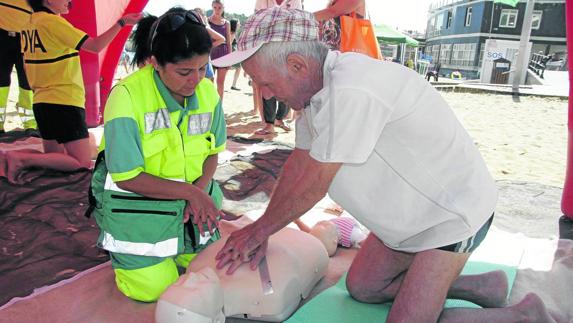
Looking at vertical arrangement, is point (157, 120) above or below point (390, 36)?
below

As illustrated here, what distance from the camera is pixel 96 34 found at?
13.9ft

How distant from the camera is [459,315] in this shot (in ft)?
4.35

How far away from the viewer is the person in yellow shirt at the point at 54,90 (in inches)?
109

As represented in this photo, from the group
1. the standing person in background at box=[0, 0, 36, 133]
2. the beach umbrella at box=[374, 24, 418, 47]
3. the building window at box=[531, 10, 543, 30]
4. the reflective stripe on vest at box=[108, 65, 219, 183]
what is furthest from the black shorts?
the building window at box=[531, 10, 543, 30]

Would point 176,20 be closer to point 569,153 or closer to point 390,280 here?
point 390,280

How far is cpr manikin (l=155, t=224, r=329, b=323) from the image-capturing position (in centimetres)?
130

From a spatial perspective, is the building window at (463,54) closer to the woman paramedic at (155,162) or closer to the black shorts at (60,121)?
the black shorts at (60,121)

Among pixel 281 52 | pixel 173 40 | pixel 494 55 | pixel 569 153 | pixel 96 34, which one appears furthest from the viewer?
pixel 494 55

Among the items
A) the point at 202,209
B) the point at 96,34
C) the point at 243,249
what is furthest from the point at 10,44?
the point at 243,249

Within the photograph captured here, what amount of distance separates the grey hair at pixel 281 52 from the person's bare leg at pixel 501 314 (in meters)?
0.84

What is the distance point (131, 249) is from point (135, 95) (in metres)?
0.53

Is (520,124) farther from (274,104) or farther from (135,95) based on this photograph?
(135,95)

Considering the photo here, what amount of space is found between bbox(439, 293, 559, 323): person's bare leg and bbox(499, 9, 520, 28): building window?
2851 centimetres

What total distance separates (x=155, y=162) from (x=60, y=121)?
165cm
